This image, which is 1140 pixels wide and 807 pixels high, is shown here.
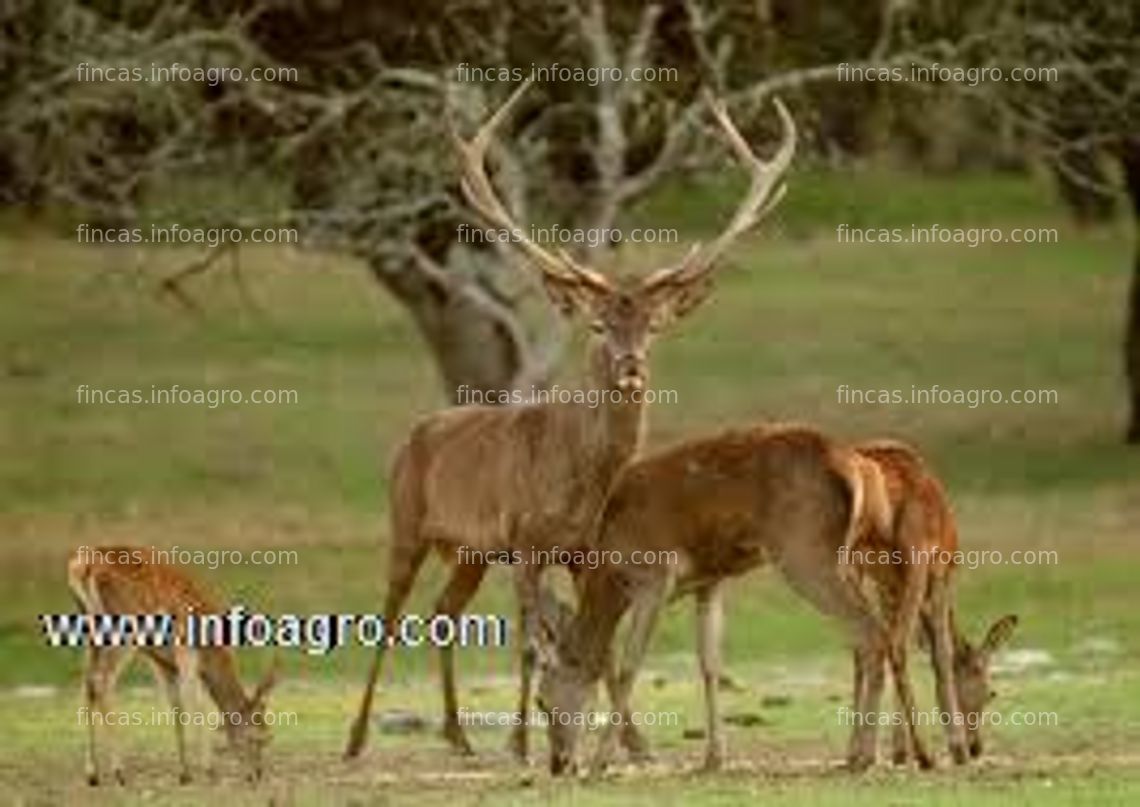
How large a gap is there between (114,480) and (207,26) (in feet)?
17.0

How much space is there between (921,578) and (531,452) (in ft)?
5.98

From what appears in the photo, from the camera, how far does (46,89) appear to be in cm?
2933

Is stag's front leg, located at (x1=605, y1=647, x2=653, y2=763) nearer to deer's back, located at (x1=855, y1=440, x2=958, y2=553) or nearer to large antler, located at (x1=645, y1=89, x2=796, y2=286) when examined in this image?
deer's back, located at (x1=855, y1=440, x2=958, y2=553)

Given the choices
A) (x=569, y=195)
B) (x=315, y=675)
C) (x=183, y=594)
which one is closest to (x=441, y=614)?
(x=183, y=594)

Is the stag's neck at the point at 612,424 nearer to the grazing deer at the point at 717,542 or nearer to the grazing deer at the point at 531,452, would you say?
the grazing deer at the point at 531,452

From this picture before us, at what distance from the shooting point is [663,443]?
36.0 metres

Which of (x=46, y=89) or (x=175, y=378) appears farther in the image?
(x=175, y=378)

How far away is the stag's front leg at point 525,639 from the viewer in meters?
17.7

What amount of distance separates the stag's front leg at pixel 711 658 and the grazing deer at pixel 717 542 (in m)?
0.01

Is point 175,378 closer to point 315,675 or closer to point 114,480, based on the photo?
point 114,480

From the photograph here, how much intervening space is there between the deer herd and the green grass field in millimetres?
379

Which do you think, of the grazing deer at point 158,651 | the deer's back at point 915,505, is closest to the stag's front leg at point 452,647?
the grazing deer at point 158,651

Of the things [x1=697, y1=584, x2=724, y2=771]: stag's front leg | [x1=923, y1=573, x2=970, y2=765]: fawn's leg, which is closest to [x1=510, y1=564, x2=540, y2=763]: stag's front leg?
Result: [x1=697, y1=584, x2=724, y2=771]: stag's front leg

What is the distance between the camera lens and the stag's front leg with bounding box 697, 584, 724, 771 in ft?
56.4
